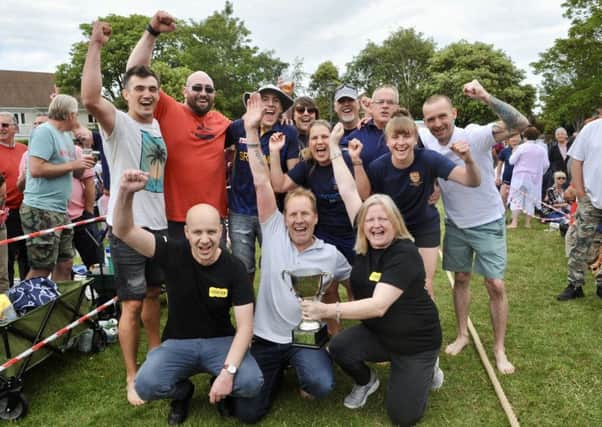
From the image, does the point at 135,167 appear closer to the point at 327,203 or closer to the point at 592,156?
the point at 327,203

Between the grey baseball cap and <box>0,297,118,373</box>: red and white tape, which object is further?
the grey baseball cap

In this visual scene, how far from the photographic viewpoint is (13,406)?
323 centimetres

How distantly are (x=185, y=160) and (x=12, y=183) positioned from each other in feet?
9.45

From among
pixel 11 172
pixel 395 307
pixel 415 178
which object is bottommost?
pixel 395 307

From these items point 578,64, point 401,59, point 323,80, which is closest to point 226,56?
point 323,80

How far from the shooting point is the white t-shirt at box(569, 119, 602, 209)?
194 inches

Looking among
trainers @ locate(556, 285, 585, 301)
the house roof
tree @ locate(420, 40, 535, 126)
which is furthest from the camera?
the house roof

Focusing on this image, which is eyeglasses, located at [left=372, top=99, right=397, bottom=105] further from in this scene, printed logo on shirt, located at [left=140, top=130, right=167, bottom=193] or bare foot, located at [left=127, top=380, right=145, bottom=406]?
bare foot, located at [left=127, top=380, right=145, bottom=406]

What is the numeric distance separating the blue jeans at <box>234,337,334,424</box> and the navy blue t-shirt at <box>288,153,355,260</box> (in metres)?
0.92

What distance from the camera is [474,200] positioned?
3783mm

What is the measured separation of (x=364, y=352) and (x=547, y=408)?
1312mm

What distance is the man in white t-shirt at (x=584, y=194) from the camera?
4.95m

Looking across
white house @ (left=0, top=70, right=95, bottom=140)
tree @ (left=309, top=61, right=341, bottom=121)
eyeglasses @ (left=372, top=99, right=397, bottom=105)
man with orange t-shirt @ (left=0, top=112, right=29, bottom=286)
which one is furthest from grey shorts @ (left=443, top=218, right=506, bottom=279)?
white house @ (left=0, top=70, right=95, bottom=140)

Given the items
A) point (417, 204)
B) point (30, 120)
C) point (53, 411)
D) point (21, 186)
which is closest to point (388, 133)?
point (417, 204)
